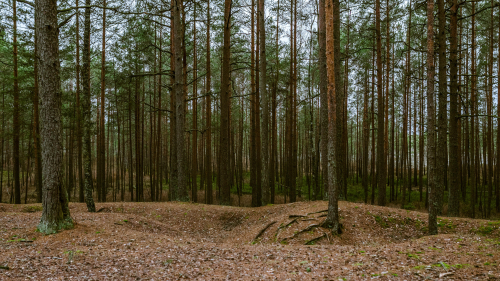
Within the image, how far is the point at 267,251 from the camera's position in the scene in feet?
20.0

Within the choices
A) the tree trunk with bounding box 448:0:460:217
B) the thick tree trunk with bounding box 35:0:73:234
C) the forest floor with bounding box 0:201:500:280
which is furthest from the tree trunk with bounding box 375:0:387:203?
the thick tree trunk with bounding box 35:0:73:234

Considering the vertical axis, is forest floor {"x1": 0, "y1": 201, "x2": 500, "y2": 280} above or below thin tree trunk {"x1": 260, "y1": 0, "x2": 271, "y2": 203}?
below

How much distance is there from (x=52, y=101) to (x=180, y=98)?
645 cm

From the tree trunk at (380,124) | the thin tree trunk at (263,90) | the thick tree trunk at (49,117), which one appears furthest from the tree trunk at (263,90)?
the thick tree trunk at (49,117)

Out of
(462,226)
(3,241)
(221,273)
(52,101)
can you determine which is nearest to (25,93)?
(52,101)

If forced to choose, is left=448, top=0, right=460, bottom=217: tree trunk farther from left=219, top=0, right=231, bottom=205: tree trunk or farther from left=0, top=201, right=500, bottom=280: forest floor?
left=219, top=0, right=231, bottom=205: tree trunk

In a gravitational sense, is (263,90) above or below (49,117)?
above

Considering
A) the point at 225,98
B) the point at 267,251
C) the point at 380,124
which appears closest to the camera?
the point at 267,251

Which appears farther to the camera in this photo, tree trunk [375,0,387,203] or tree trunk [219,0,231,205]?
tree trunk [375,0,387,203]

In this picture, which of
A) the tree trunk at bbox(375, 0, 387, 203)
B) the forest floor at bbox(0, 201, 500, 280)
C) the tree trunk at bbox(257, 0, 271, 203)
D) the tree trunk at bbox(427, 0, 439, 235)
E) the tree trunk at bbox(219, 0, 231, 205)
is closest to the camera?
the forest floor at bbox(0, 201, 500, 280)

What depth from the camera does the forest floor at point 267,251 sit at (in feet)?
14.6

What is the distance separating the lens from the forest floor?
4.45 metres

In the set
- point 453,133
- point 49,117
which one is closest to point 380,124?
point 453,133

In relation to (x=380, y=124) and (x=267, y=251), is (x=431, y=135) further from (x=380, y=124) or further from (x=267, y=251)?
(x=380, y=124)
